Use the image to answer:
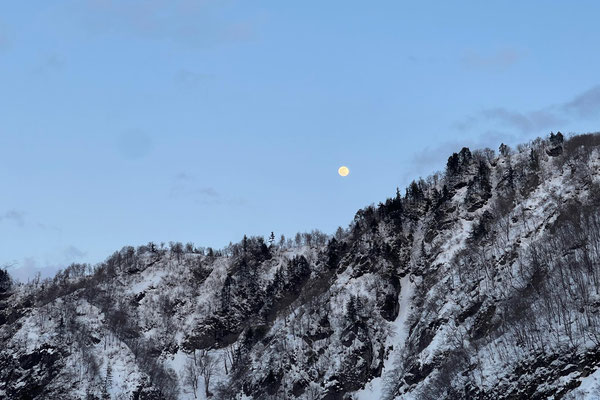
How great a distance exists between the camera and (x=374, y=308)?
126m

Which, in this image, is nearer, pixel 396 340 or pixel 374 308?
pixel 396 340

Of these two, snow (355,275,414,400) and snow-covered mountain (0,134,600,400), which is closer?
snow-covered mountain (0,134,600,400)

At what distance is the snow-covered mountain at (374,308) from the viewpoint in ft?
269

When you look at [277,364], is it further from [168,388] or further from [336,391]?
[168,388]

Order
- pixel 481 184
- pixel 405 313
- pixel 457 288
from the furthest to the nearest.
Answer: pixel 481 184 → pixel 405 313 → pixel 457 288

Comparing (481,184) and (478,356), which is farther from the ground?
(481,184)

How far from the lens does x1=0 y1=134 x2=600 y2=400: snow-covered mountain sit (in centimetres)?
8188

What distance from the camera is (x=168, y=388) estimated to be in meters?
123

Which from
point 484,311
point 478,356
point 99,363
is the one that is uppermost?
point 99,363

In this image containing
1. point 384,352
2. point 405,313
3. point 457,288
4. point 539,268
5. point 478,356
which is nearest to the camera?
point 478,356

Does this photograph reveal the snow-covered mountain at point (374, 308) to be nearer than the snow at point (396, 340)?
Yes

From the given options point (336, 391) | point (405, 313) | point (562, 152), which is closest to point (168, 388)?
point (336, 391)

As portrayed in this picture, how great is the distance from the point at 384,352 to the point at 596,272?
4836 centimetres

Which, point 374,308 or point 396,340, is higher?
point 374,308
